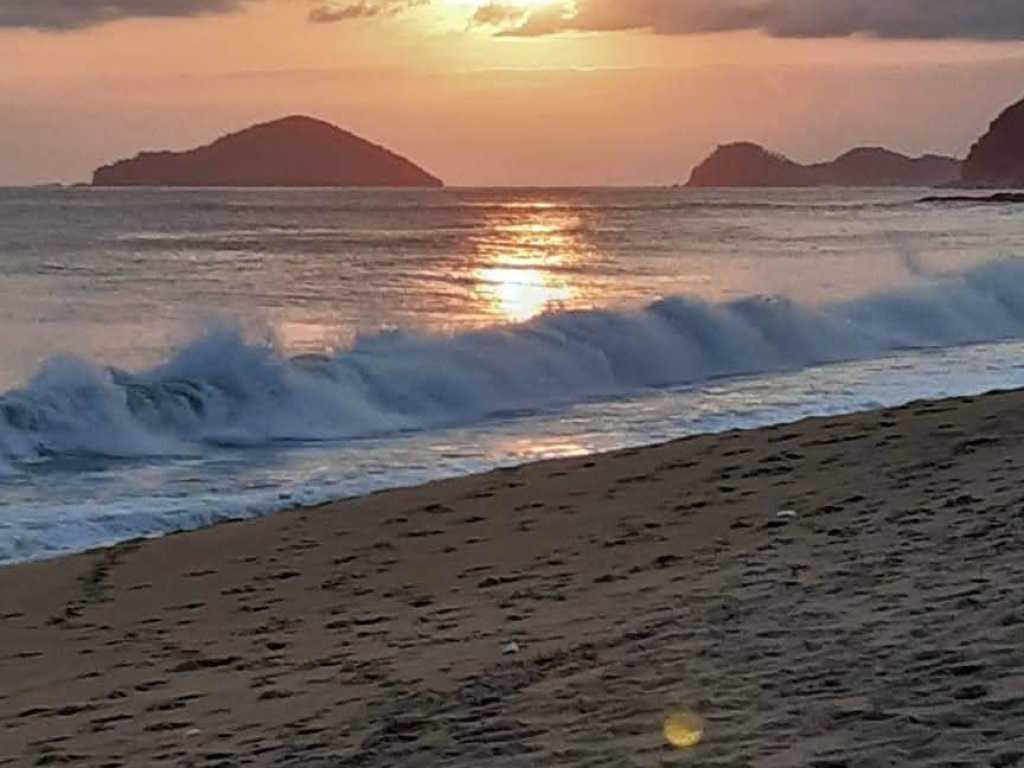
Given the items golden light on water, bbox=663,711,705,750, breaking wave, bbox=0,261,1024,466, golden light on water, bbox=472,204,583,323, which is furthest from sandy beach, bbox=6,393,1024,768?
golden light on water, bbox=472,204,583,323

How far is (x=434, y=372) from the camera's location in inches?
854

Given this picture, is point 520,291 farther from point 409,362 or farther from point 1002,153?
point 1002,153

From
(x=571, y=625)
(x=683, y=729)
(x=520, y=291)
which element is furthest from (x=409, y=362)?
(x=520, y=291)

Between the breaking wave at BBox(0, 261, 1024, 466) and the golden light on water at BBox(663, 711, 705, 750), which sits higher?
the golden light on water at BBox(663, 711, 705, 750)

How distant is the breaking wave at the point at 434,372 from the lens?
1777cm

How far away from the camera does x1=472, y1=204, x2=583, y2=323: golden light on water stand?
34344 mm

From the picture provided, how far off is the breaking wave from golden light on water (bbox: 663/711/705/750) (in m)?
11.0

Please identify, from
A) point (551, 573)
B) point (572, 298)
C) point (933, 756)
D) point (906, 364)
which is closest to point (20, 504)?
point (551, 573)

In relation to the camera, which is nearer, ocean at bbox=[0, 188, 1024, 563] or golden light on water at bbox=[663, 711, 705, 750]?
golden light on water at bbox=[663, 711, 705, 750]

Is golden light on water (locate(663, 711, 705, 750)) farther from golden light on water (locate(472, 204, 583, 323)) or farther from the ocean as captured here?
golden light on water (locate(472, 204, 583, 323))

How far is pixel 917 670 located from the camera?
5574 millimetres

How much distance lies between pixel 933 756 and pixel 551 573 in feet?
14.8

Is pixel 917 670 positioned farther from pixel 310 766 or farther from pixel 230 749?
pixel 230 749

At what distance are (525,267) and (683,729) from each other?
45677 millimetres
